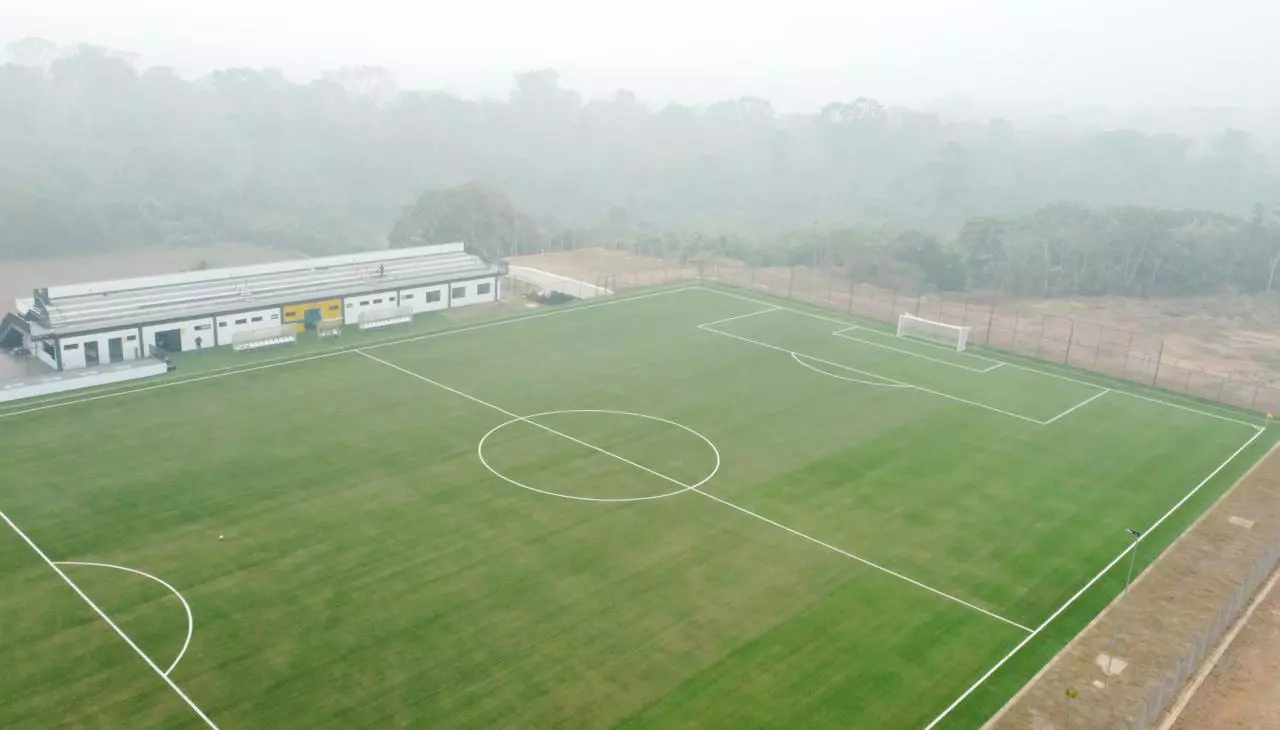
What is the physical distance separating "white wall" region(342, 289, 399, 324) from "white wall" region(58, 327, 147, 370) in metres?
9.92

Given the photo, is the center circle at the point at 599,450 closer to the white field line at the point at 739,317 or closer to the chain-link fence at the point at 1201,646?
the chain-link fence at the point at 1201,646

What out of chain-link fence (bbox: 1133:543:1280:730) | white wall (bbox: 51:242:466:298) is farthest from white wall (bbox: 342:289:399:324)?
chain-link fence (bbox: 1133:543:1280:730)

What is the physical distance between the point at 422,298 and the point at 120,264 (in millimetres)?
32209

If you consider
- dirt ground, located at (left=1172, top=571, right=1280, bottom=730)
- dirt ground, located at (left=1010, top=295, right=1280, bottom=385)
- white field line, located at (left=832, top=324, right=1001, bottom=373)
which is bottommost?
dirt ground, located at (left=1172, top=571, right=1280, bottom=730)

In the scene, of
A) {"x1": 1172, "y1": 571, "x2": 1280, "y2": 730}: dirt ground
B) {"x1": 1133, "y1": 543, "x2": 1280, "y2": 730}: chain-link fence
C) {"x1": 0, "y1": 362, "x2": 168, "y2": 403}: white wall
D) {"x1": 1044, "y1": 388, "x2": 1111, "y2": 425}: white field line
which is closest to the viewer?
{"x1": 1133, "y1": 543, "x2": 1280, "y2": 730}: chain-link fence

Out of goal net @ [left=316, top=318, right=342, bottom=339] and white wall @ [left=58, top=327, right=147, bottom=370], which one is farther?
goal net @ [left=316, top=318, right=342, bottom=339]

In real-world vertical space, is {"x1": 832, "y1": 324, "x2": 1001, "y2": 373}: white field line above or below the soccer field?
above

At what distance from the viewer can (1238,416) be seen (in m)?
40.9

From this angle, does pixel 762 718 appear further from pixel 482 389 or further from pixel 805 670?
pixel 482 389

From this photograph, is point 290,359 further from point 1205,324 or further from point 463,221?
point 1205,324

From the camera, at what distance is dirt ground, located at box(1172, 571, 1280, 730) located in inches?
800

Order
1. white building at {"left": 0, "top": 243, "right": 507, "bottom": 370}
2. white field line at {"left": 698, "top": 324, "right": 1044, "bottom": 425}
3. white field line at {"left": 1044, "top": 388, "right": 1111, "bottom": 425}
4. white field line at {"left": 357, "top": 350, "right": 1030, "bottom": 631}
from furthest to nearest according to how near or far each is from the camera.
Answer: white building at {"left": 0, "top": 243, "right": 507, "bottom": 370} → white field line at {"left": 698, "top": 324, "right": 1044, "bottom": 425} → white field line at {"left": 1044, "top": 388, "right": 1111, "bottom": 425} → white field line at {"left": 357, "top": 350, "right": 1030, "bottom": 631}

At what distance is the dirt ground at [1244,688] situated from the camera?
2031 cm

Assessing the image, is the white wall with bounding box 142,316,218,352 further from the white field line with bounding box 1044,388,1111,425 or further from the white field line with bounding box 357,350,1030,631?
the white field line with bounding box 1044,388,1111,425
